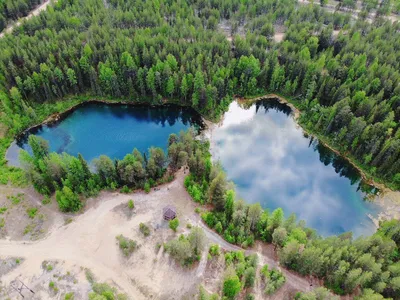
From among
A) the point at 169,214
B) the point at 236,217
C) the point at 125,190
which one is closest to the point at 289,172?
the point at 236,217

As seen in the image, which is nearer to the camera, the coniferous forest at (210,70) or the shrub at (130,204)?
the shrub at (130,204)

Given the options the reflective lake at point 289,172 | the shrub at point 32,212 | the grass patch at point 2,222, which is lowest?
the reflective lake at point 289,172

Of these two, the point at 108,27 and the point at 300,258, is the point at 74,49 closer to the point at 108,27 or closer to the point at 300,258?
the point at 108,27

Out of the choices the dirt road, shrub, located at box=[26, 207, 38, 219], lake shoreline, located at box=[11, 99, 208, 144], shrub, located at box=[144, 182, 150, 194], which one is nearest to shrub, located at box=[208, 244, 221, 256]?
the dirt road

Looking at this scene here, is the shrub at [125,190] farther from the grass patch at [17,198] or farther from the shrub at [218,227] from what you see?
the grass patch at [17,198]

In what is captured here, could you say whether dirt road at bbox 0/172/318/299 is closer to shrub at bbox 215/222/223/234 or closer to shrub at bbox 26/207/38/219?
shrub at bbox 215/222/223/234

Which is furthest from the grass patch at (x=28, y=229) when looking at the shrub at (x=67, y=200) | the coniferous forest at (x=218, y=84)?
the coniferous forest at (x=218, y=84)
